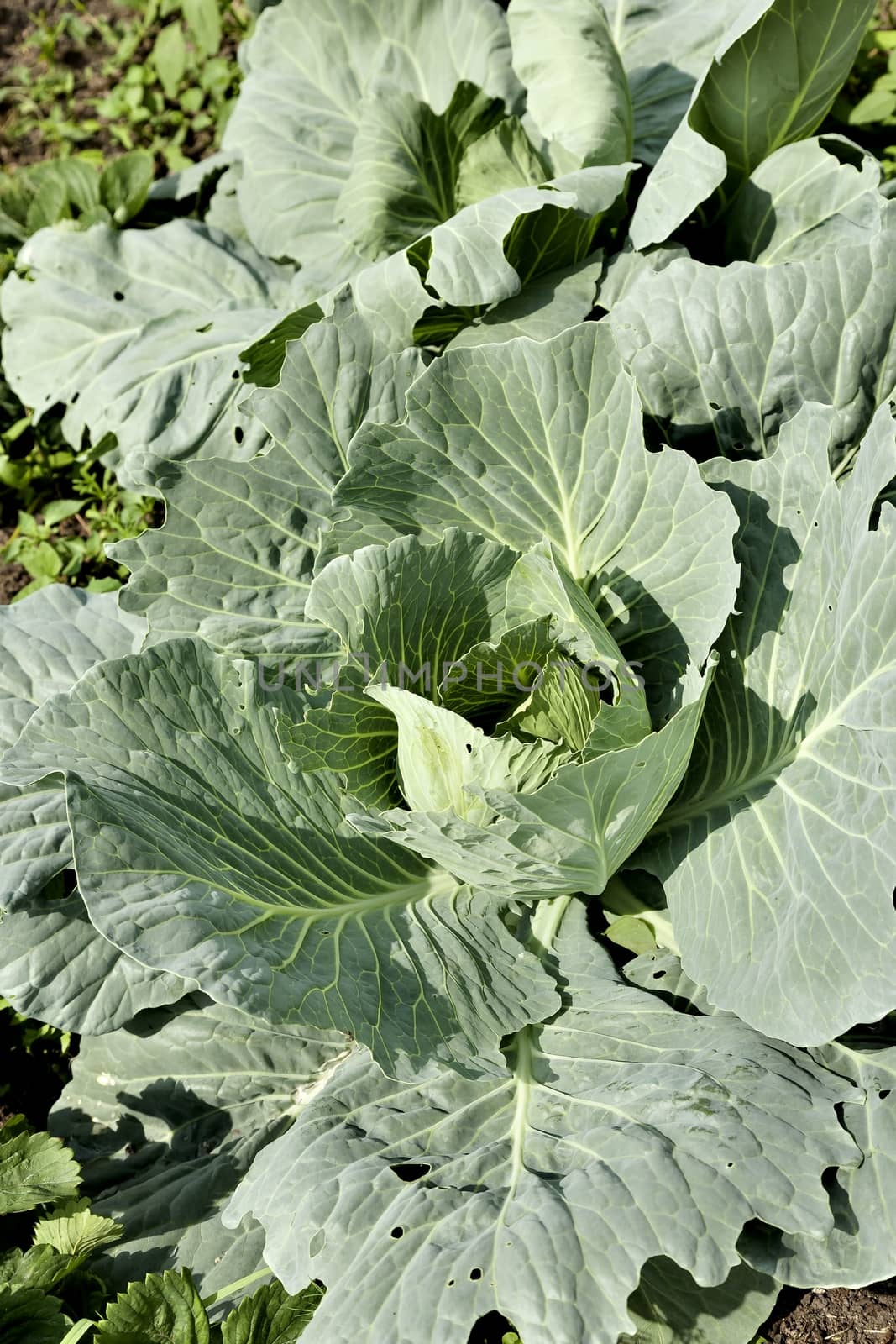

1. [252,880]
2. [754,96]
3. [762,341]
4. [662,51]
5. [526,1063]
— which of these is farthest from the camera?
[662,51]

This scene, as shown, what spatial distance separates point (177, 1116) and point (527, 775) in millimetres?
1239

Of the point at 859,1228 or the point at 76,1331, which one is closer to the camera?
the point at 859,1228

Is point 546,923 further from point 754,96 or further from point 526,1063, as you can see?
point 754,96

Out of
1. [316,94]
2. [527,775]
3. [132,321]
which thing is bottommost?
[527,775]

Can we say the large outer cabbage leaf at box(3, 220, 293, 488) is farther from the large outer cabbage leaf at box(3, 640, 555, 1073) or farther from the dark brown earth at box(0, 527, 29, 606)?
the large outer cabbage leaf at box(3, 640, 555, 1073)

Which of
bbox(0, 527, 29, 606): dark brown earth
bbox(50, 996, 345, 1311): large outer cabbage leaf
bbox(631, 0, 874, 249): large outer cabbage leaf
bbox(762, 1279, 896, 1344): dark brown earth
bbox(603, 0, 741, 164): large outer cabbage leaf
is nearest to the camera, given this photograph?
bbox(762, 1279, 896, 1344): dark brown earth

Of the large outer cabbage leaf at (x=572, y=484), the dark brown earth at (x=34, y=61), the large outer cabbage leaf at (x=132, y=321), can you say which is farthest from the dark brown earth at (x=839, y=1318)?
the dark brown earth at (x=34, y=61)

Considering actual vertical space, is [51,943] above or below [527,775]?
below

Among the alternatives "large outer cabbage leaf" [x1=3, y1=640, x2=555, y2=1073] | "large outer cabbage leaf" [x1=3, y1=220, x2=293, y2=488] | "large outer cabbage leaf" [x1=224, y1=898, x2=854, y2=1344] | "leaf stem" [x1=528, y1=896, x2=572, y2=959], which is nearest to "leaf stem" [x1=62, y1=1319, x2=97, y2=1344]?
"large outer cabbage leaf" [x1=224, y1=898, x2=854, y2=1344]

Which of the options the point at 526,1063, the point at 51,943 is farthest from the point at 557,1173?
the point at 51,943

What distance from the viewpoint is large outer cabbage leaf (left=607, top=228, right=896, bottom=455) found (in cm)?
242

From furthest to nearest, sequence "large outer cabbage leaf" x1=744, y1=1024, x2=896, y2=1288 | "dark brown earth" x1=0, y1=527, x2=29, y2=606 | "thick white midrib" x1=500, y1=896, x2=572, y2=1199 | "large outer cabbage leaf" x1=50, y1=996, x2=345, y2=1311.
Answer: "dark brown earth" x1=0, y1=527, x2=29, y2=606, "large outer cabbage leaf" x1=50, y1=996, x2=345, y2=1311, "thick white midrib" x1=500, y1=896, x2=572, y2=1199, "large outer cabbage leaf" x1=744, y1=1024, x2=896, y2=1288

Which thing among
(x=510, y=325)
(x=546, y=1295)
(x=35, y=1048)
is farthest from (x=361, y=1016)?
(x=510, y=325)

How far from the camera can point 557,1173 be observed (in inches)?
81.3
